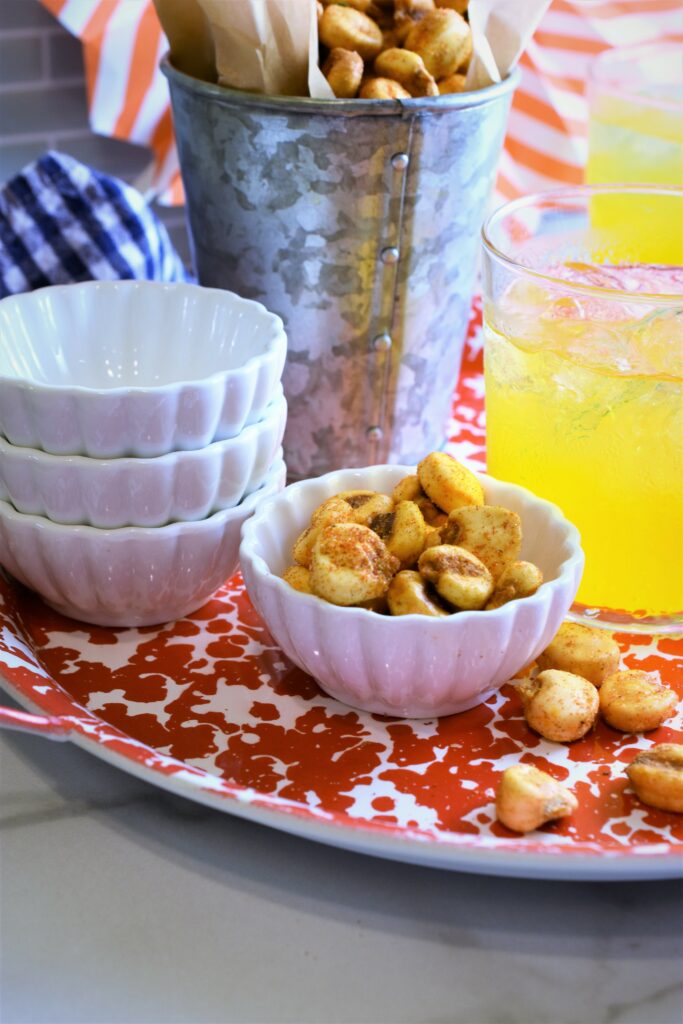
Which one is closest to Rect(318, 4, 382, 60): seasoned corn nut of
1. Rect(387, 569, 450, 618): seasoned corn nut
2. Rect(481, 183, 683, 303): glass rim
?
Rect(481, 183, 683, 303): glass rim

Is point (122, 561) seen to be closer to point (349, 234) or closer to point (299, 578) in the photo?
point (299, 578)

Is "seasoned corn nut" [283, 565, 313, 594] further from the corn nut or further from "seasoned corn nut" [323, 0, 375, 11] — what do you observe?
"seasoned corn nut" [323, 0, 375, 11]

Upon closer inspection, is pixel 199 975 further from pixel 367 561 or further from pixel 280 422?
pixel 280 422

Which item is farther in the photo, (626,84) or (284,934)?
(626,84)

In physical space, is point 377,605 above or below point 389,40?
below

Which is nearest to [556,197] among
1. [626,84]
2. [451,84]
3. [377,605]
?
[451,84]

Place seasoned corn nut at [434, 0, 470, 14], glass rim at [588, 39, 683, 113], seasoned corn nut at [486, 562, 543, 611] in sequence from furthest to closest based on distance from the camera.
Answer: glass rim at [588, 39, 683, 113] < seasoned corn nut at [434, 0, 470, 14] < seasoned corn nut at [486, 562, 543, 611]
